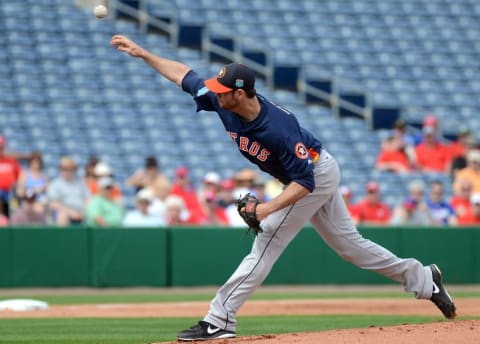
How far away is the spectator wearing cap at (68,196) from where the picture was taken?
13062mm

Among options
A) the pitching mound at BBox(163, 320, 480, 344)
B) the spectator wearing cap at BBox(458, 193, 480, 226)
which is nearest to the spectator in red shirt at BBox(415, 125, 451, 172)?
the spectator wearing cap at BBox(458, 193, 480, 226)

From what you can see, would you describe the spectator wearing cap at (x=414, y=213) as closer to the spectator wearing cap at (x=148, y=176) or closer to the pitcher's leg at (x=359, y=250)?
the spectator wearing cap at (x=148, y=176)

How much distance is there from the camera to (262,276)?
6797mm

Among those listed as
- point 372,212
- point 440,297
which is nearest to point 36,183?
point 372,212

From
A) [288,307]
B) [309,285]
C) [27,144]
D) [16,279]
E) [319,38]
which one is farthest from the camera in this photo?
[319,38]

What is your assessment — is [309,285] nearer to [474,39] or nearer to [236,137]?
[236,137]

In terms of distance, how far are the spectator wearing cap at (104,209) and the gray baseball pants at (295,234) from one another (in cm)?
635

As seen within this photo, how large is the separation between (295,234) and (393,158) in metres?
9.30

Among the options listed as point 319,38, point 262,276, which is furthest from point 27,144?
point 262,276

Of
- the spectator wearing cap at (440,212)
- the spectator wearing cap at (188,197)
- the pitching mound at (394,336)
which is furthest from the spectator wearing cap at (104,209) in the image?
the pitching mound at (394,336)

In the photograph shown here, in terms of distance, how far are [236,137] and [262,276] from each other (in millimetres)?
880

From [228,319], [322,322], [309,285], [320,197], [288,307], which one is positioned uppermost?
[320,197]

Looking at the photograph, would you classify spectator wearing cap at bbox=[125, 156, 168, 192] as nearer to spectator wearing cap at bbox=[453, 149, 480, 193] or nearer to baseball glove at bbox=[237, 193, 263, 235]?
spectator wearing cap at bbox=[453, 149, 480, 193]

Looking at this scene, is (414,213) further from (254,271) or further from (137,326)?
(254,271)
